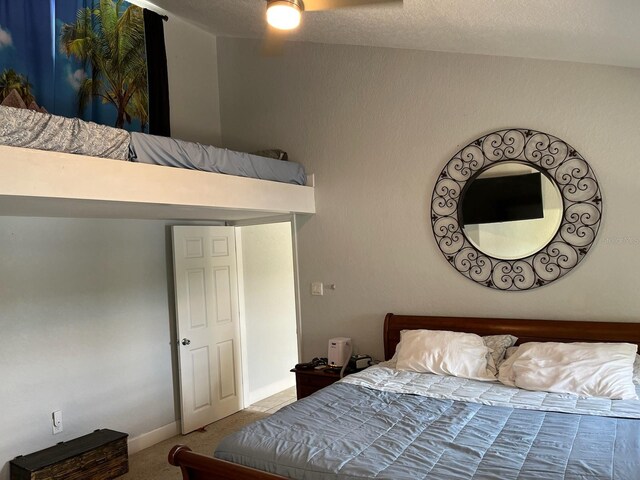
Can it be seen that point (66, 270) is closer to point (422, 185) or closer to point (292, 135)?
point (292, 135)

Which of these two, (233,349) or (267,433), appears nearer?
(267,433)

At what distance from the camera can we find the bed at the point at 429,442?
6.55ft

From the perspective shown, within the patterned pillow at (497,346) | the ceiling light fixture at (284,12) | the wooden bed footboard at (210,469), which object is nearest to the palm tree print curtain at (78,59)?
the ceiling light fixture at (284,12)

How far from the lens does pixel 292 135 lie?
15.1 feet

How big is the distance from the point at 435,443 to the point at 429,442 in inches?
1.1

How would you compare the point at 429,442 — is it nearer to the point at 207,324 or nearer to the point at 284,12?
the point at 284,12

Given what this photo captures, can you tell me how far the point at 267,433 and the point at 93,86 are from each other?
9.80 ft

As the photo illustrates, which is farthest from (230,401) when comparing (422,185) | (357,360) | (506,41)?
(506,41)

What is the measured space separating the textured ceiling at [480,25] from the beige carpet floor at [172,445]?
3.39m

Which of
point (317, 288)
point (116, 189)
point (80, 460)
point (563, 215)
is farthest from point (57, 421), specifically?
point (563, 215)

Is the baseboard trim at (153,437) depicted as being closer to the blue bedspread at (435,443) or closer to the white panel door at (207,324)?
the white panel door at (207,324)

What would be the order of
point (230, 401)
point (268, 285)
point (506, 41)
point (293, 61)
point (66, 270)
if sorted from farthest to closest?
point (268, 285), point (230, 401), point (293, 61), point (66, 270), point (506, 41)

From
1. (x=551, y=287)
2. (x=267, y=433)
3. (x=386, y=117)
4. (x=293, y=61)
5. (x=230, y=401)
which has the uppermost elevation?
(x=293, y=61)

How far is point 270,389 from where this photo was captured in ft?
18.0
